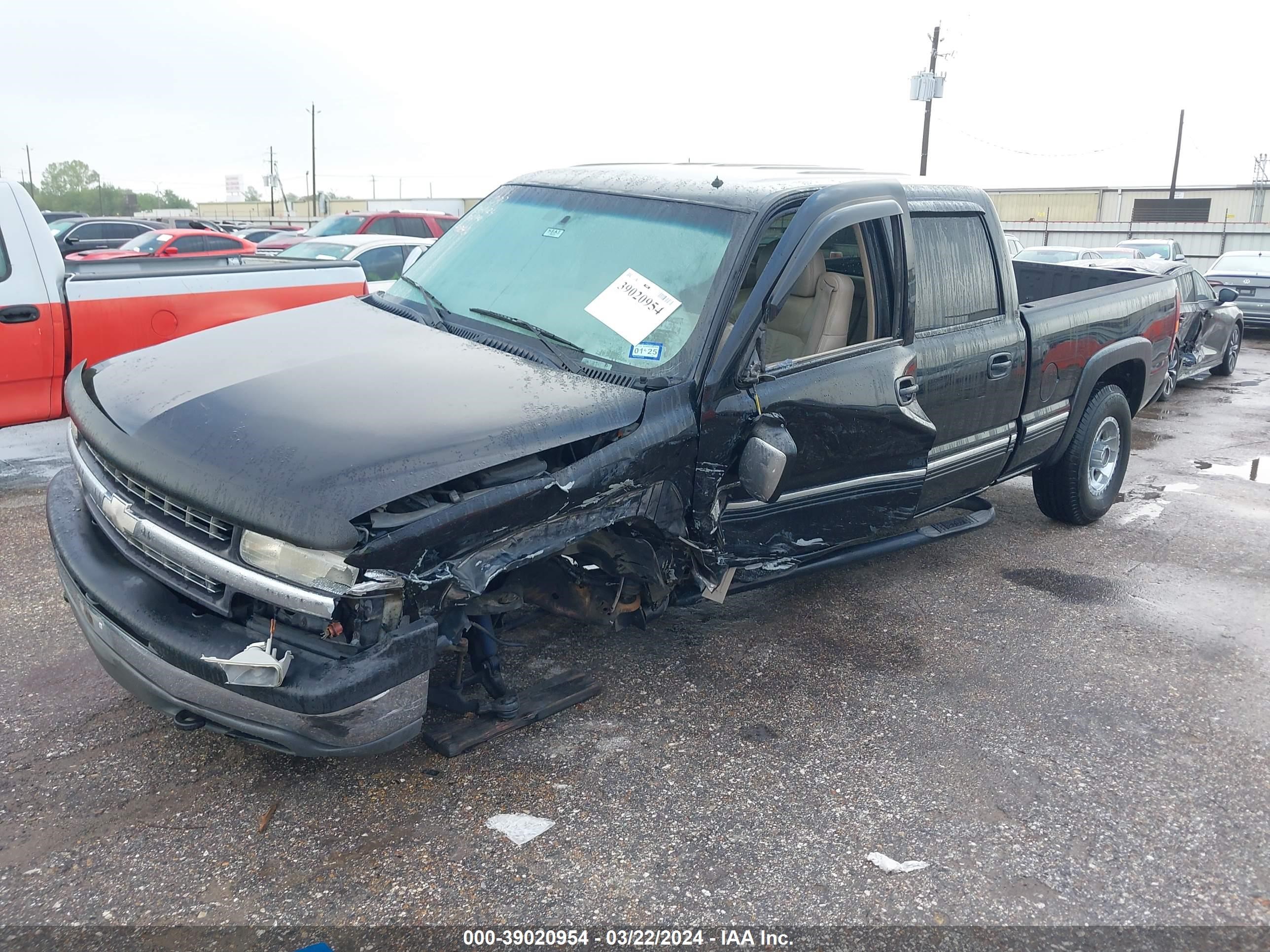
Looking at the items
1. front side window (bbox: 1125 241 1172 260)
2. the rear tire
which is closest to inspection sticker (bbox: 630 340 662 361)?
the rear tire

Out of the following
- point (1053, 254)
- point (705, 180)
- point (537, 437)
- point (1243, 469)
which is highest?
point (705, 180)

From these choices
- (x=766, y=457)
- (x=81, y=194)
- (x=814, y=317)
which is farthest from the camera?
(x=81, y=194)

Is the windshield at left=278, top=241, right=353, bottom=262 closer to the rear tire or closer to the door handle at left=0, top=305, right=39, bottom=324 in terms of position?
the door handle at left=0, top=305, right=39, bottom=324

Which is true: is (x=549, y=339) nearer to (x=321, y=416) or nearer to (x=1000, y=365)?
(x=321, y=416)

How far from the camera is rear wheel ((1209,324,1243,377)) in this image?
481 inches

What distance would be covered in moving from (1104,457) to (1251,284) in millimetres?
11331

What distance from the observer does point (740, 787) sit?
329 centimetres

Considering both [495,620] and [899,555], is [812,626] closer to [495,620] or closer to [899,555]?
[899,555]

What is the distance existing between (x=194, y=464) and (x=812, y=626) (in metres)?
2.82

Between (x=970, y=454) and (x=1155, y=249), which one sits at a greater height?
(x=1155, y=249)

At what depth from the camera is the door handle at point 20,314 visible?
5.81 meters

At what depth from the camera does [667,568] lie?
11.8ft

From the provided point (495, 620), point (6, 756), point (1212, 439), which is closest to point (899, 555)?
point (495, 620)

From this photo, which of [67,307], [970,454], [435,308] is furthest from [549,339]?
[67,307]
